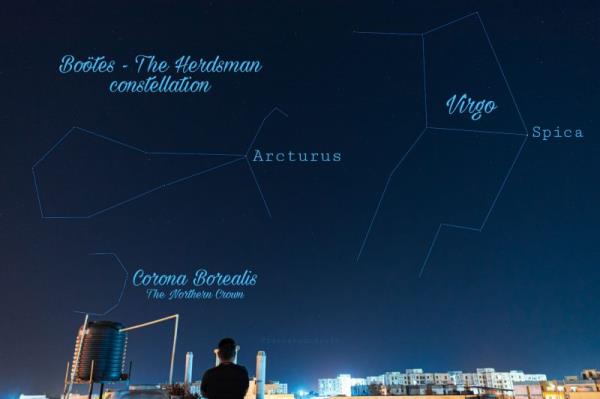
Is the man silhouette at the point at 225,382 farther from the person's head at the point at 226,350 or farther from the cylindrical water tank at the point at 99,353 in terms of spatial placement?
the cylindrical water tank at the point at 99,353

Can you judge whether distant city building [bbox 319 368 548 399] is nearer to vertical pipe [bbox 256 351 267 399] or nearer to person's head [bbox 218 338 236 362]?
vertical pipe [bbox 256 351 267 399]

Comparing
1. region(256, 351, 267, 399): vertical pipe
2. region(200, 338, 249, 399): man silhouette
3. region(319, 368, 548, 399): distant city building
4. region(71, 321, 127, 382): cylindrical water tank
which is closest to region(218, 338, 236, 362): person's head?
region(200, 338, 249, 399): man silhouette

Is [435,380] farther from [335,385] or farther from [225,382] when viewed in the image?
[225,382]

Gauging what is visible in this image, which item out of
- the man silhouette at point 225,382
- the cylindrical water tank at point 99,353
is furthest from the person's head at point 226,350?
the cylindrical water tank at point 99,353

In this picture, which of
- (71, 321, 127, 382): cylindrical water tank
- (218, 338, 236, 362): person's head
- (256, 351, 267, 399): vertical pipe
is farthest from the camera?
(256, 351, 267, 399): vertical pipe

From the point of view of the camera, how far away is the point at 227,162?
1439 cm

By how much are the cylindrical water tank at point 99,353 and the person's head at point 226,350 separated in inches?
145

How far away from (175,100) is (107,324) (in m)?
7.65

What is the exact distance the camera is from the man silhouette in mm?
2832

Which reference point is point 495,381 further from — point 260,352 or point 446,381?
point 260,352

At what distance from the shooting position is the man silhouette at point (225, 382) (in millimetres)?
2832

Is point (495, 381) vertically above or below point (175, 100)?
below

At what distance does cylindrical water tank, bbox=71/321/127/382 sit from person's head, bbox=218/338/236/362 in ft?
12.1

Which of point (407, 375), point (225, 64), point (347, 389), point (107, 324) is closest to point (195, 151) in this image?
point (225, 64)
